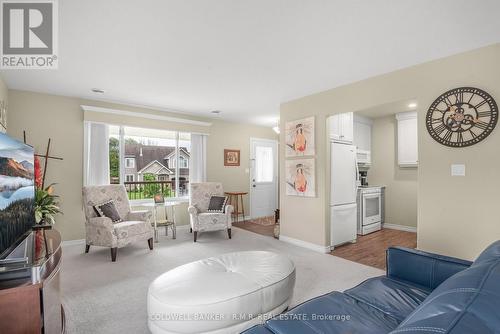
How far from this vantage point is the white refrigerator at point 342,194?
388 cm

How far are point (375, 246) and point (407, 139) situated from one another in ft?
7.59

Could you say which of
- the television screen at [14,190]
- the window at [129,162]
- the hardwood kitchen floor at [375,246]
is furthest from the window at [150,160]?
the hardwood kitchen floor at [375,246]

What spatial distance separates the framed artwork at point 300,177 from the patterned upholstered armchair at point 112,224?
238cm

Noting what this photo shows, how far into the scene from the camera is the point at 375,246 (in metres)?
3.99

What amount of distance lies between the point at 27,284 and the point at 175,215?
13.0 ft

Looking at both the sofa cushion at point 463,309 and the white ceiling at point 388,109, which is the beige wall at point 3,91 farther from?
the white ceiling at point 388,109

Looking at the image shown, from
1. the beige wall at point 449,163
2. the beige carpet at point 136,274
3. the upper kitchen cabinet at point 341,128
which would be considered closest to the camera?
the beige carpet at point 136,274

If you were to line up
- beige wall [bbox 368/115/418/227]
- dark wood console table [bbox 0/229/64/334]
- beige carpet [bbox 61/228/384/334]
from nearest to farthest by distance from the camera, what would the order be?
dark wood console table [bbox 0/229/64/334] < beige carpet [bbox 61/228/384/334] < beige wall [bbox 368/115/418/227]

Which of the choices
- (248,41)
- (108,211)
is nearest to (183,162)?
(108,211)

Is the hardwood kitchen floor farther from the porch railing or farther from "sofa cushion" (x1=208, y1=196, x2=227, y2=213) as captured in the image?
the porch railing

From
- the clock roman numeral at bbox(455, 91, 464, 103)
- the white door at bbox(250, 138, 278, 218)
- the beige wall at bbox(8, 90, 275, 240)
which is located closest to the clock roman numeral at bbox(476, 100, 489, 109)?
the clock roman numeral at bbox(455, 91, 464, 103)

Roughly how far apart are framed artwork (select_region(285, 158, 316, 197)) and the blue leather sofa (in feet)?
7.02

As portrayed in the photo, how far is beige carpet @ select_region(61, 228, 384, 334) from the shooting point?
2062 millimetres

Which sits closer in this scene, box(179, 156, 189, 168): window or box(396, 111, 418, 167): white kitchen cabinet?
box(396, 111, 418, 167): white kitchen cabinet
